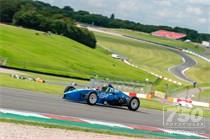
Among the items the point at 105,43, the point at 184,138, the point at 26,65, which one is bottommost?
the point at 184,138

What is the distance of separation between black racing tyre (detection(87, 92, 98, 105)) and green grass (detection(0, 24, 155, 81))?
3734 centimetres

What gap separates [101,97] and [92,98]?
454mm

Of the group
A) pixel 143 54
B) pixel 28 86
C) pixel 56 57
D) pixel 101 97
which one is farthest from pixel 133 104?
pixel 143 54

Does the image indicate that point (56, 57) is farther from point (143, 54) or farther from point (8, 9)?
point (143, 54)

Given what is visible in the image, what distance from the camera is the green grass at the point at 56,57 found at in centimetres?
6311

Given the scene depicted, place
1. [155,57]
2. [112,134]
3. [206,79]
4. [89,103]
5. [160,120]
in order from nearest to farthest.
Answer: [112,134]
[160,120]
[89,103]
[206,79]
[155,57]

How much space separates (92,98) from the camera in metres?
20.7

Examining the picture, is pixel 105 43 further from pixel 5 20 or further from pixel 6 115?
pixel 6 115

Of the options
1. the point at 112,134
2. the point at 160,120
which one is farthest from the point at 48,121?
the point at 160,120

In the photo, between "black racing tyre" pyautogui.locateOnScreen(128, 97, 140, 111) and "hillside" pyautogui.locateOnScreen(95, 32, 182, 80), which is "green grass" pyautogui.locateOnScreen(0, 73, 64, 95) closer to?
"black racing tyre" pyautogui.locateOnScreen(128, 97, 140, 111)

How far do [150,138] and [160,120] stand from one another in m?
5.24

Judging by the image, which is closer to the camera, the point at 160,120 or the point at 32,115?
the point at 32,115

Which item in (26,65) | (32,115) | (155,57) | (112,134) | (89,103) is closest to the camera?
(112,134)

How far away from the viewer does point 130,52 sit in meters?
125
